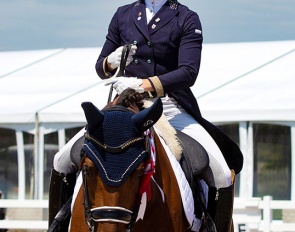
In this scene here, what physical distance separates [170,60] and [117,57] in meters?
0.43

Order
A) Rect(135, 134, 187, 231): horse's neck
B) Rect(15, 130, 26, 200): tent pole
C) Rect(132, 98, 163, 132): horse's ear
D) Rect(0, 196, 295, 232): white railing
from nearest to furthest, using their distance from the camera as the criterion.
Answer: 1. Rect(132, 98, 163, 132): horse's ear
2. Rect(135, 134, 187, 231): horse's neck
3. Rect(0, 196, 295, 232): white railing
4. Rect(15, 130, 26, 200): tent pole

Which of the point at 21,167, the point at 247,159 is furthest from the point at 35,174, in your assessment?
the point at 247,159

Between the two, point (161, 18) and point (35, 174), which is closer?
point (161, 18)

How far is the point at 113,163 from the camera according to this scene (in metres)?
4.76

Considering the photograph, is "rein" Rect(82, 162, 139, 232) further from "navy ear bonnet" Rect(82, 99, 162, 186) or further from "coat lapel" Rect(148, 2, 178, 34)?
"coat lapel" Rect(148, 2, 178, 34)

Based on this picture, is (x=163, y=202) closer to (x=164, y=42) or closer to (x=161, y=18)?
(x=164, y=42)

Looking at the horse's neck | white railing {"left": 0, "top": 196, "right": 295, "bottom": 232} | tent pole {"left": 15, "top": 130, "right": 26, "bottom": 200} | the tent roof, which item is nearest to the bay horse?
the horse's neck

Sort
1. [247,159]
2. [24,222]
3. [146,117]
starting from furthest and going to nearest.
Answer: [247,159] < [24,222] < [146,117]

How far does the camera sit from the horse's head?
15.5 ft

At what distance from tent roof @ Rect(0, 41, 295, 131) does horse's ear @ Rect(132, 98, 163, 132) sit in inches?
448

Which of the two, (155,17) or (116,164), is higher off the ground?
(155,17)

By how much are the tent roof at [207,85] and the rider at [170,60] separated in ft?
32.6

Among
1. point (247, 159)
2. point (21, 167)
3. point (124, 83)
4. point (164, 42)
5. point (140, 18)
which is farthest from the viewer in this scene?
point (21, 167)

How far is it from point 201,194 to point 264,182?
35.7ft
